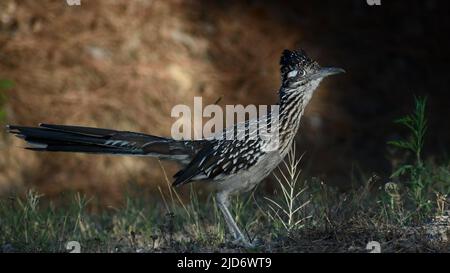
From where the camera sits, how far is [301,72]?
595 centimetres

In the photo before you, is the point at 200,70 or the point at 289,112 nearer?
the point at 289,112

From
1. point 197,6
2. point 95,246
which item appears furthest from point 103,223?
point 197,6

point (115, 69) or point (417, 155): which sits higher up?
point (115, 69)

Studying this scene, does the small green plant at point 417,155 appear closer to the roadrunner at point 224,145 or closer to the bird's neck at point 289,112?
the roadrunner at point 224,145

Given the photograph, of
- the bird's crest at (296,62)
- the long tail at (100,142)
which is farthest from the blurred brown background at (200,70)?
the bird's crest at (296,62)

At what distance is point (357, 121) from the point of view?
1049 centimetres

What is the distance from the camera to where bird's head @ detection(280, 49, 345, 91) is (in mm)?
5934

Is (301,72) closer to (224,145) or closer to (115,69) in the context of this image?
(224,145)

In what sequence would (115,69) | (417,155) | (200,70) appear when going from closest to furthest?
(417,155) < (115,69) < (200,70)

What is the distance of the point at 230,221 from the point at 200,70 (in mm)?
4638

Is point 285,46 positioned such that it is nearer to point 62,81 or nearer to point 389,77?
point 389,77

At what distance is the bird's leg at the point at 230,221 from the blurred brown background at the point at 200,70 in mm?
3656

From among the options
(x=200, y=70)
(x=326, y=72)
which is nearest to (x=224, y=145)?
(x=326, y=72)
